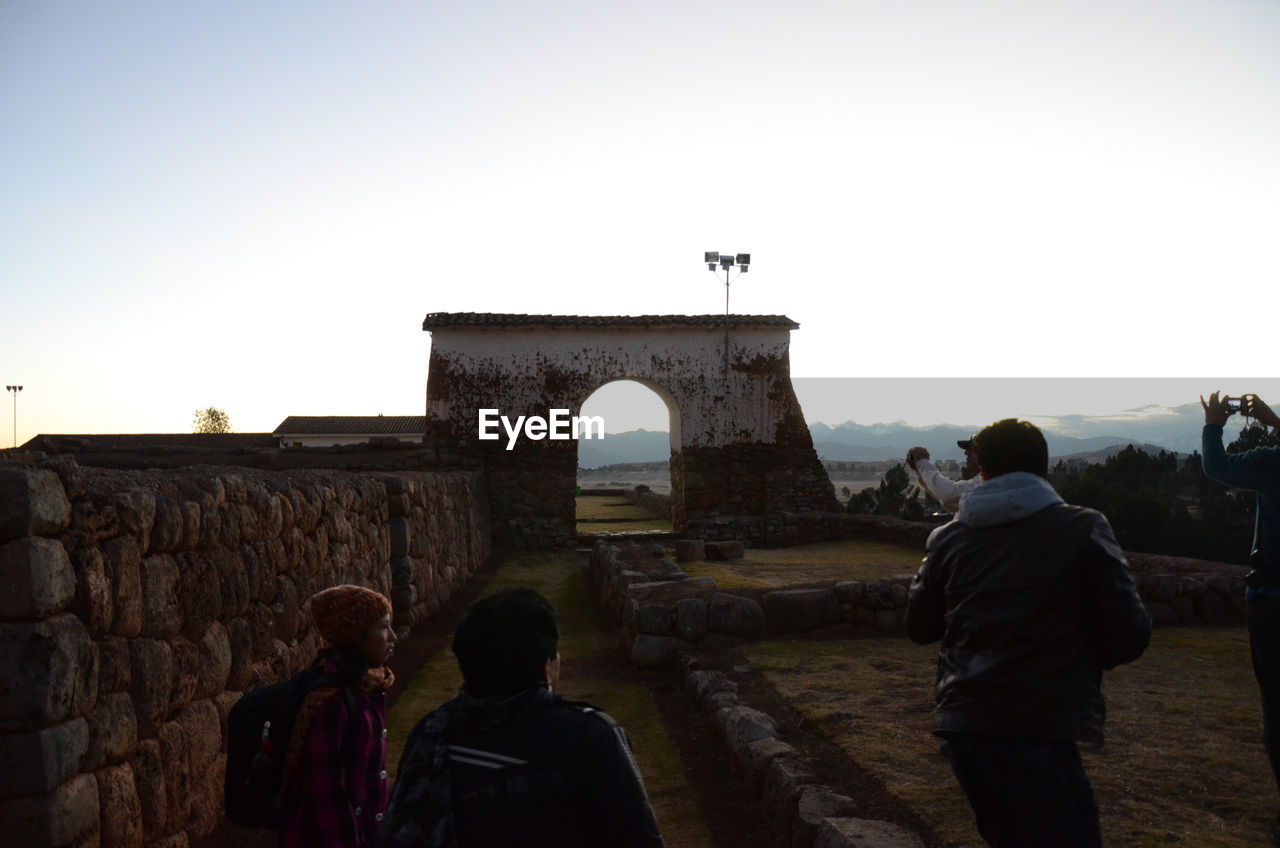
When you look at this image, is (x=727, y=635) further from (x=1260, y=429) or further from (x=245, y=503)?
(x=1260, y=429)

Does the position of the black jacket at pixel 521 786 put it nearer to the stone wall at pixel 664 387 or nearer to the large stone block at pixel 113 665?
the large stone block at pixel 113 665

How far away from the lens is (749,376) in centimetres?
2303

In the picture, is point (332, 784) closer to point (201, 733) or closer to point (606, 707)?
point (201, 733)

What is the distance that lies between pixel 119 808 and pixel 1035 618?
10.9 feet

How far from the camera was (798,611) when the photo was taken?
942 cm

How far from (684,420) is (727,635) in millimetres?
13611

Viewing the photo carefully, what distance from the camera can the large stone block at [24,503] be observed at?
3201mm

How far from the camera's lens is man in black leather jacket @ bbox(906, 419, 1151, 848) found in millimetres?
2791

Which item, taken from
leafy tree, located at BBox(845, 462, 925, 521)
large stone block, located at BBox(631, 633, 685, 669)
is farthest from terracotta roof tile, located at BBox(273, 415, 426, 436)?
large stone block, located at BBox(631, 633, 685, 669)

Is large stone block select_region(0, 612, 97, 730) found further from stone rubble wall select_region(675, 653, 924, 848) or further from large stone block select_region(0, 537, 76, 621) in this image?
stone rubble wall select_region(675, 653, 924, 848)

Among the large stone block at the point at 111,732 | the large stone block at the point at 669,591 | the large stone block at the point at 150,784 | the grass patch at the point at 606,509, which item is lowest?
the grass patch at the point at 606,509

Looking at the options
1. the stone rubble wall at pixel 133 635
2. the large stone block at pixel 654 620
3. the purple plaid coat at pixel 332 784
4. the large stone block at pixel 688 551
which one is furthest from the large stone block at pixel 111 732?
the large stone block at pixel 688 551

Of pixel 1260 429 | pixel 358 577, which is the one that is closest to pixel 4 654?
pixel 358 577

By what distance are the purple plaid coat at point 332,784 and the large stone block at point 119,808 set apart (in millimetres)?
998
